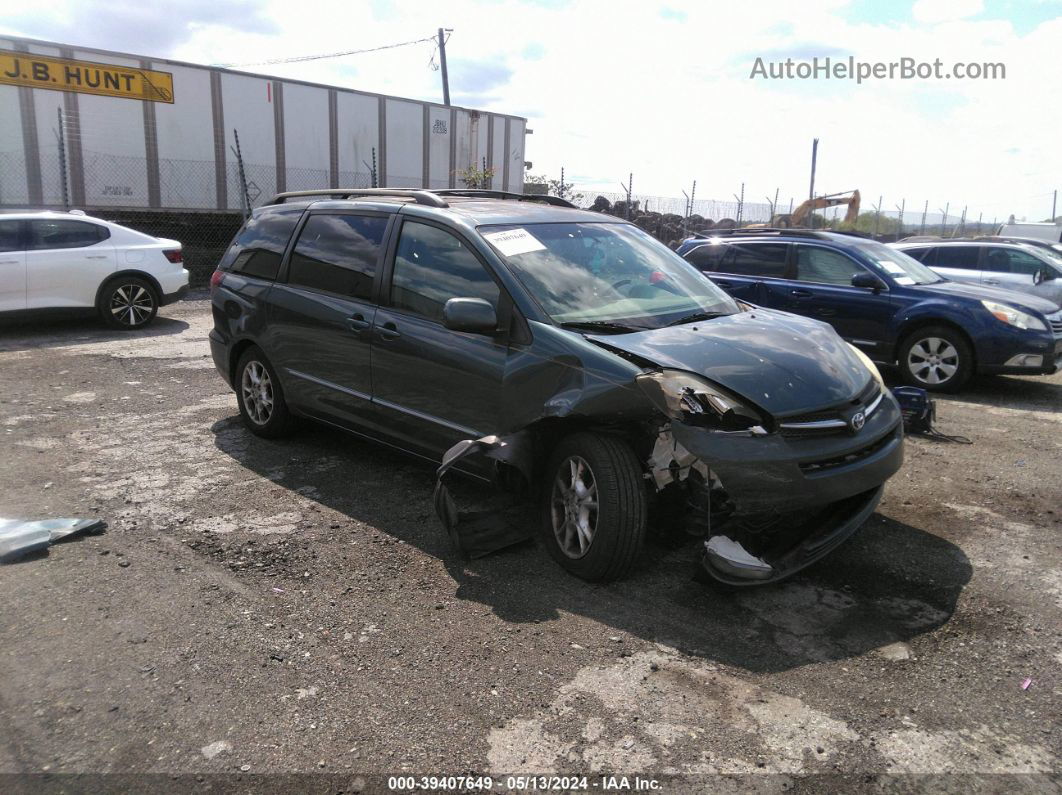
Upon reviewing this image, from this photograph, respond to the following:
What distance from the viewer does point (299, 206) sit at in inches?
223

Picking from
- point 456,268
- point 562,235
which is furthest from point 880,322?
point 456,268

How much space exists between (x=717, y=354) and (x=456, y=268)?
5.00 feet

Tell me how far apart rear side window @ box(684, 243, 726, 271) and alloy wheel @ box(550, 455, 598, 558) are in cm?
609

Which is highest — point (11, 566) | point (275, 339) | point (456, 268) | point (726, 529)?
point (456, 268)

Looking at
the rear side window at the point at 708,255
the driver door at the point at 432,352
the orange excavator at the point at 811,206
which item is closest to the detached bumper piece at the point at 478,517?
the driver door at the point at 432,352

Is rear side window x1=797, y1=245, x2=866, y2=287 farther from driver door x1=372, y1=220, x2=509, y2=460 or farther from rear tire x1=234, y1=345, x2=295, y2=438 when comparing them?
rear tire x1=234, y1=345, x2=295, y2=438

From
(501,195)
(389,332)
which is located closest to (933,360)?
(501,195)

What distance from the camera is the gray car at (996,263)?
40.4 ft

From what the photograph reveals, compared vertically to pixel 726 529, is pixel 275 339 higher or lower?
higher

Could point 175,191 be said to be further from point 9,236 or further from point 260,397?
point 260,397

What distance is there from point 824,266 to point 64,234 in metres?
9.37

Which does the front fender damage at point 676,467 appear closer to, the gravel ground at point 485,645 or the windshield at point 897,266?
the gravel ground at point 485,645

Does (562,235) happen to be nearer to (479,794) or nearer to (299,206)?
(299,206)

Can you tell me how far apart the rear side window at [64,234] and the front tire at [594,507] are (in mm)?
9127
